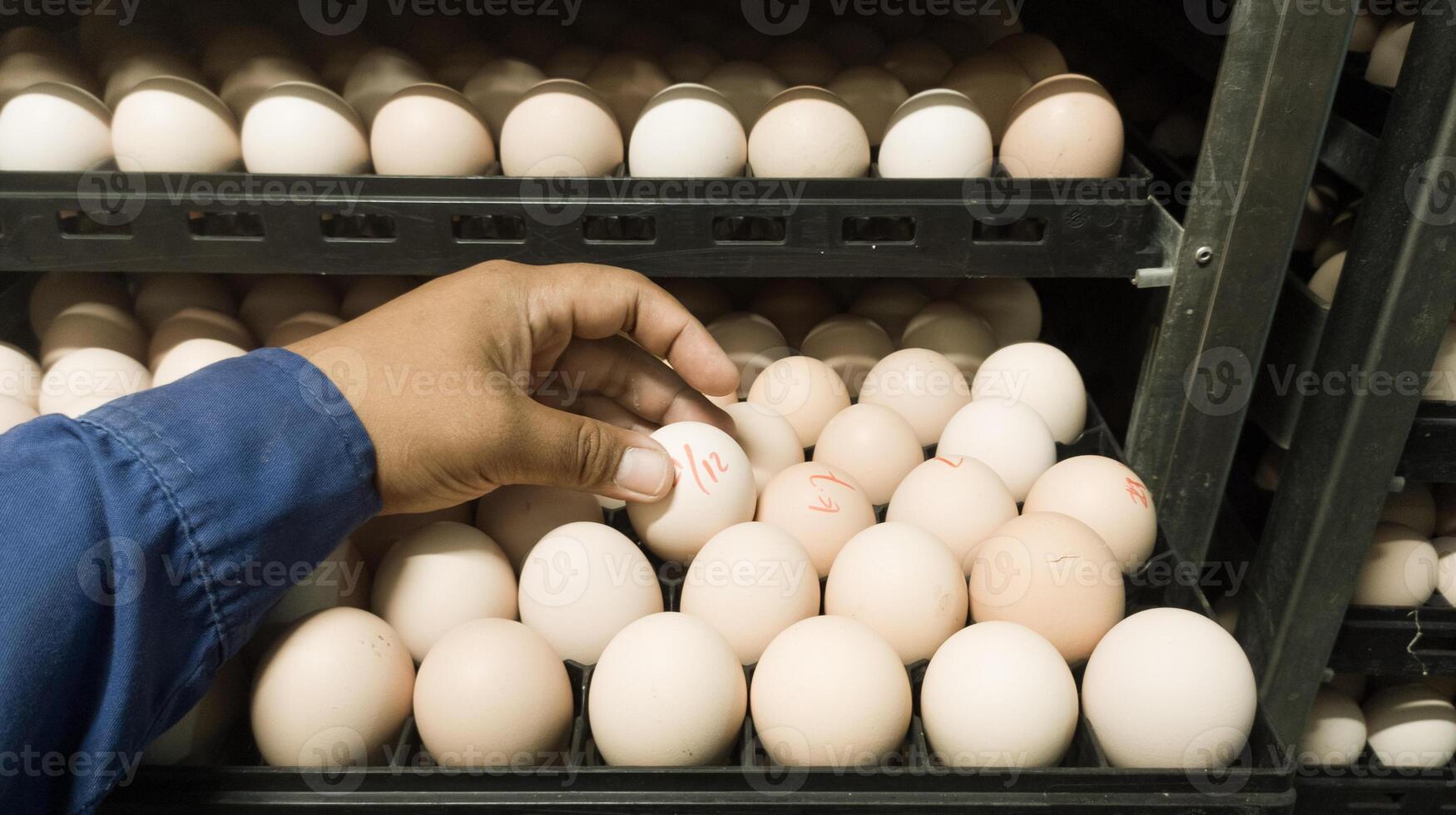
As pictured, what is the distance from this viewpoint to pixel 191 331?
129 cm

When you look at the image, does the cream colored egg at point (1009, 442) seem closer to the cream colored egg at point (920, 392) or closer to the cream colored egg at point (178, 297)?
the cream colored egg at point (920, 392)

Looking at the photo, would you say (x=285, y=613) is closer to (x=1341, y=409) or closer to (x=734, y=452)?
(x=734, y=452)

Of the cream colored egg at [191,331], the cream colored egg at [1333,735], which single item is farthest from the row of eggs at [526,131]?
the cream colored egg at [1333,735]

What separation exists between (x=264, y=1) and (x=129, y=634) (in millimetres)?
1074

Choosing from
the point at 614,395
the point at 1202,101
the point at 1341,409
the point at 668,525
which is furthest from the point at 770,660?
the point at 1202,101

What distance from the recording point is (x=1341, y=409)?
3.54 ft

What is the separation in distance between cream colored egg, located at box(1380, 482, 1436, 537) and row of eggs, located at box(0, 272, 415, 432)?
139 centimetres

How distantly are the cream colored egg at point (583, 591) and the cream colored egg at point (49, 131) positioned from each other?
0.71 meters

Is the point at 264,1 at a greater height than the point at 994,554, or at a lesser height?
greater

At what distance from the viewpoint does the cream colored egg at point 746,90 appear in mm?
1291

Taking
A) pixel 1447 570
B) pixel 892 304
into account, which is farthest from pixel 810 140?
pixel 1447 570

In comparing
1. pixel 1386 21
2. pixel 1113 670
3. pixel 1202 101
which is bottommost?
pixel 1113 670

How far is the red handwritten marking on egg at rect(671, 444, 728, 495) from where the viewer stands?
103cm

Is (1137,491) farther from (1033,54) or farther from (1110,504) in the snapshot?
(1033,54)
